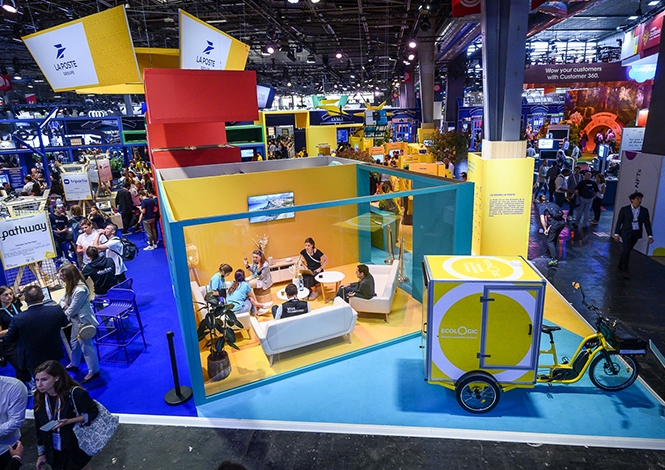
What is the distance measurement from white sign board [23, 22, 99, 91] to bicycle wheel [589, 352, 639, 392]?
7496 mm

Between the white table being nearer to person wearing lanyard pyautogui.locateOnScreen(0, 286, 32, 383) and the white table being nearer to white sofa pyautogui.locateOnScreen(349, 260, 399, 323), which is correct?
white sofa pyautogui.locateOnScreen(349, 260, 399, 323)

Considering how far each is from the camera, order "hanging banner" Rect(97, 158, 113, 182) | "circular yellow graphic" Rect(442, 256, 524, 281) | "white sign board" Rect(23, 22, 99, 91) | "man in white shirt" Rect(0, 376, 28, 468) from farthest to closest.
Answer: "hanging banner" Rect(97, 158, 113, 182)
"white sign board" Rect(23, 22, 99, 91)
"circular yellow graphic" Rect(442, 256, 524, 281)
"man in white shirt" Rect(0, 376, 28, 468)

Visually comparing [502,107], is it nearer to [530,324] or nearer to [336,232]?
[336,232]

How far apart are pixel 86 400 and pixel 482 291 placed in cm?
338

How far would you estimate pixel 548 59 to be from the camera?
96.2ft

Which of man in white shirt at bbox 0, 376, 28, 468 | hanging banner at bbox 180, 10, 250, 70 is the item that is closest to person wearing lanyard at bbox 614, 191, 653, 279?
hanging banner at bbox 180, 10, 250, 70

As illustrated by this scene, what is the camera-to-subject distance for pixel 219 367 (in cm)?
493

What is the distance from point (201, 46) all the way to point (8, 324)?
4.95m

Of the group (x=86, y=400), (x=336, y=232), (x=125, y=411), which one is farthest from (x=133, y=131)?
(x=86, y=400)

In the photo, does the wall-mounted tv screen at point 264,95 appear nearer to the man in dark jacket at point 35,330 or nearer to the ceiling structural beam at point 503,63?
the ceiling structural beam at point 503,63

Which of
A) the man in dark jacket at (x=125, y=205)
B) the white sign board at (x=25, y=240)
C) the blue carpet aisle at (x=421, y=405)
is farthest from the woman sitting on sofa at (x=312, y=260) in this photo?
the man in dark jacket at (x=125, y=205)

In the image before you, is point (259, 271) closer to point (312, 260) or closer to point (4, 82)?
point (312, 260)

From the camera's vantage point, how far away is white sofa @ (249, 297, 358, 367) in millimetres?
5109

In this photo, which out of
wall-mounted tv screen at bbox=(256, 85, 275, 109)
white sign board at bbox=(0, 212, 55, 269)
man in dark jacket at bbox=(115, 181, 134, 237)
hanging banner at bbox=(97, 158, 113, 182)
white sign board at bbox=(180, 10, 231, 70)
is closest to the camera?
white sign board at bbox=(0, 212, 55, 269)
